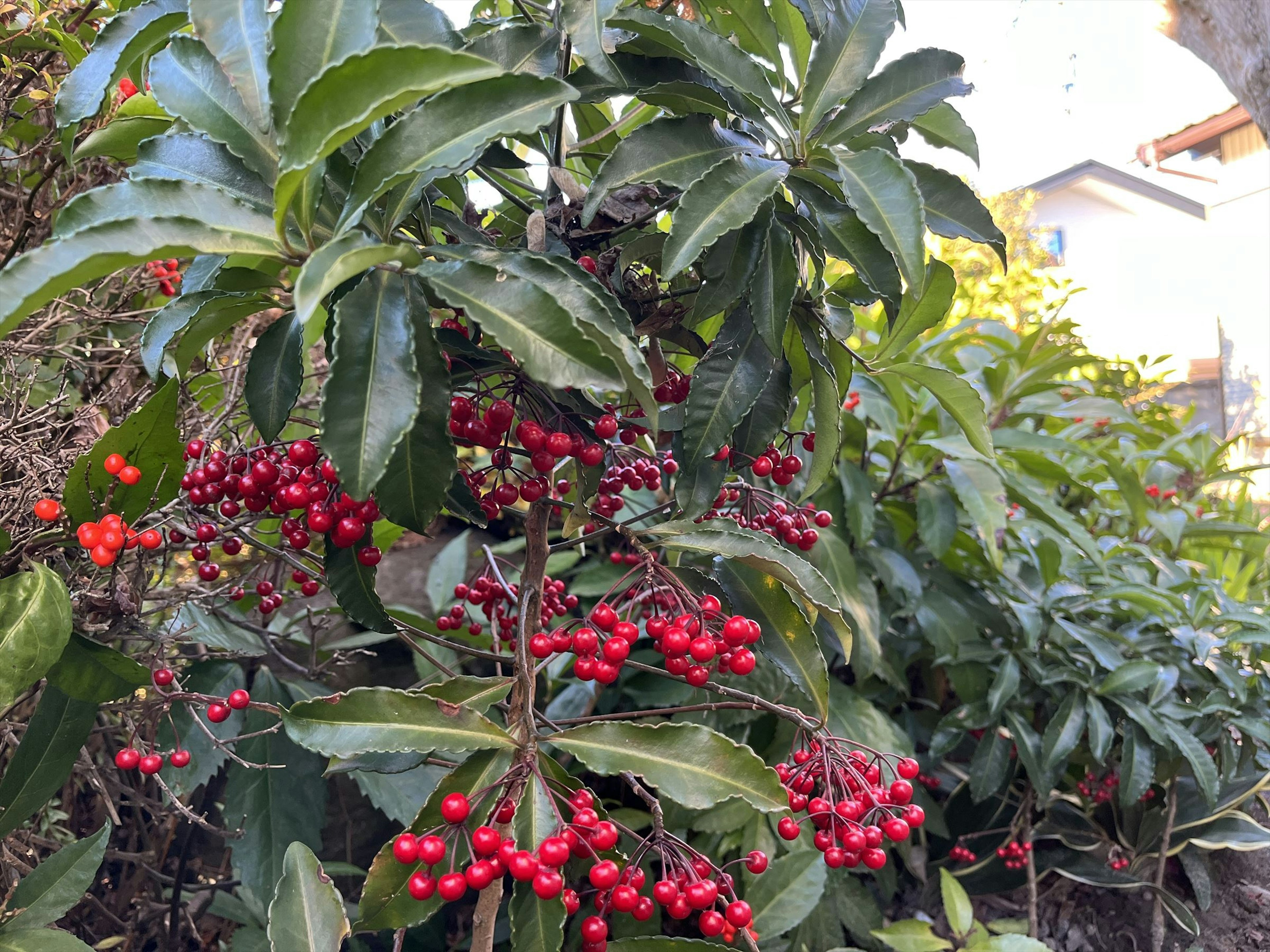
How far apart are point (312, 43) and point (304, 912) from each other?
0.88m

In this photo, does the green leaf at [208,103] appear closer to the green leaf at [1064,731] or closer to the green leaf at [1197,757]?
the green leaf at [1064,731]

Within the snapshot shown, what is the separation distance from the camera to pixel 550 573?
2.09 meters

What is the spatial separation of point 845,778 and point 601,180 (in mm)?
726

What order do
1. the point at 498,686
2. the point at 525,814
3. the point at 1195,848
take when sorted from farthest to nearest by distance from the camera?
the point at 1195,848 → the point at 498,686 → the point at 525,814

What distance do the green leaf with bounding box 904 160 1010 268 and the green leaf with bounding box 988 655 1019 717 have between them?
1108 mm

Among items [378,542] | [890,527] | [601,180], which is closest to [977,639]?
[890,527]

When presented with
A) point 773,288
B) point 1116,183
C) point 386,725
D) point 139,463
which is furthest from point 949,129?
point 1116,183

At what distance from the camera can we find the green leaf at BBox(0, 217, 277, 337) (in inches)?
21.5

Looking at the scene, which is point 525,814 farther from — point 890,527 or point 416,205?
point 890,527

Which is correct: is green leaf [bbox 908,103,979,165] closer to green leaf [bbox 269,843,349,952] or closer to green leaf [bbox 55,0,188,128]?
green leaf [bbox 55,0,188,128]

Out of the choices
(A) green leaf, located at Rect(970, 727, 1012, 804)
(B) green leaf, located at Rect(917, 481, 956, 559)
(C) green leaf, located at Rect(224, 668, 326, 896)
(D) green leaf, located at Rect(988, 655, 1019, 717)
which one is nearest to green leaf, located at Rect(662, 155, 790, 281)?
(C) green leaf, located at Rect(224, 668, 326, 896)

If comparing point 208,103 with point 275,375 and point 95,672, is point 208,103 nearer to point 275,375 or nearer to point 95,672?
point 275,375

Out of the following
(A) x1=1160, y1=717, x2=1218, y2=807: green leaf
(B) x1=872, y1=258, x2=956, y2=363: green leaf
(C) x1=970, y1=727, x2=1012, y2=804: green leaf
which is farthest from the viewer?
(C) x1=970, y1=727, x2=1012, y2=804: green leaf

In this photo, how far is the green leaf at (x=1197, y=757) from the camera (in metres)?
1.56
